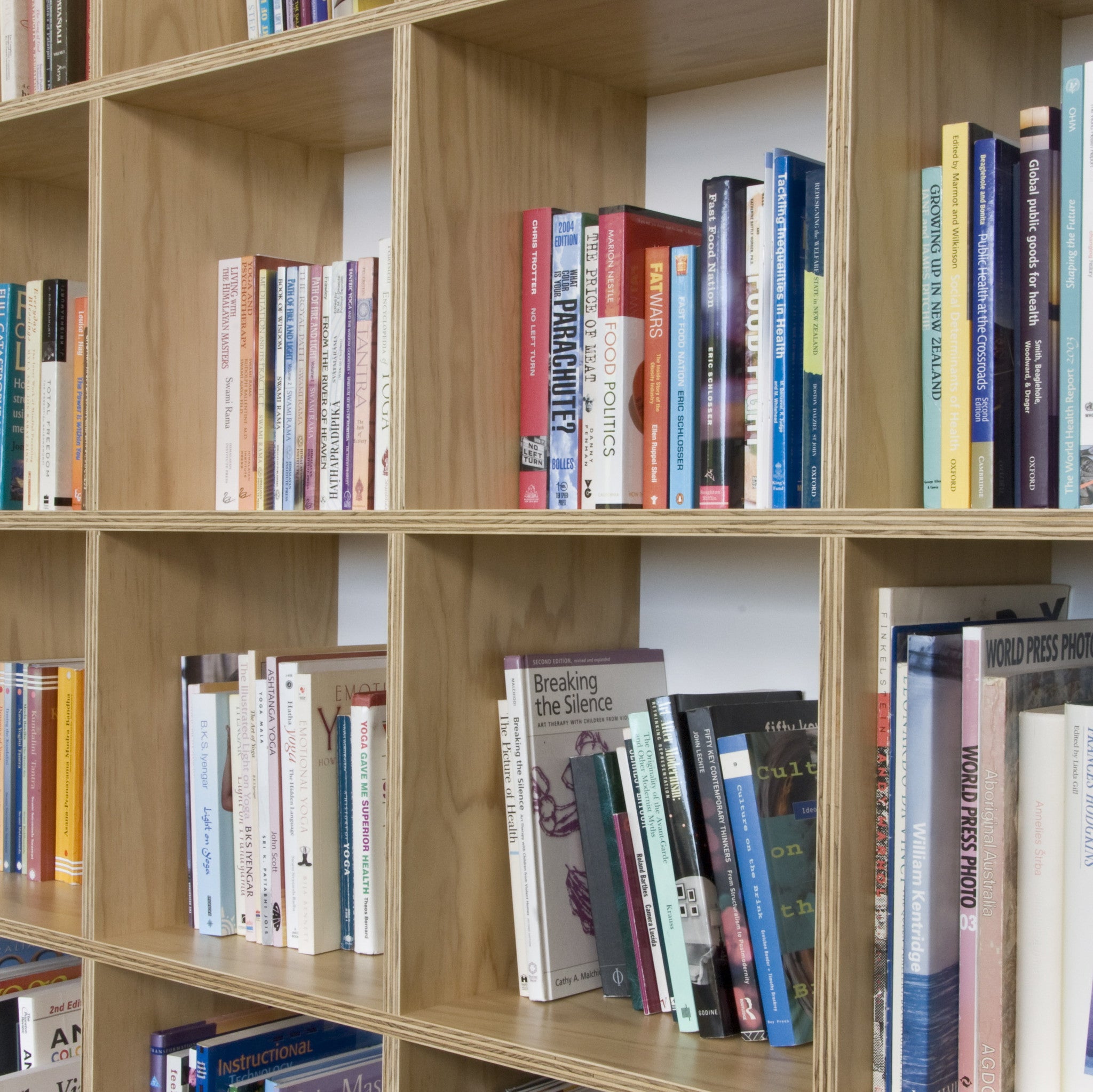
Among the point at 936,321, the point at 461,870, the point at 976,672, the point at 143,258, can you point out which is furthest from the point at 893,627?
the point at 143,258

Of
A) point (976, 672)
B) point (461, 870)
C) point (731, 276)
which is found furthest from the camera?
point (461, 870)

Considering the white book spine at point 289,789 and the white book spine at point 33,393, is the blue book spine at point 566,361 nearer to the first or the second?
the white book spine at point 289,789

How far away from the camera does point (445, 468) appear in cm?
131

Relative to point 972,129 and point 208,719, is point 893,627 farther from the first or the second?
point 208,719

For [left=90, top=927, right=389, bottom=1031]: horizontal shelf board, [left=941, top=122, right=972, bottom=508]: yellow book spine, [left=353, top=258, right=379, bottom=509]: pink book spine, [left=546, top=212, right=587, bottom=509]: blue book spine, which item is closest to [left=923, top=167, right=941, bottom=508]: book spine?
[left=941, top=122, right=972, bottom=508]: yellow book spine

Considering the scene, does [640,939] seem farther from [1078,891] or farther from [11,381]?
[11,381]

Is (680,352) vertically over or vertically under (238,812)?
over

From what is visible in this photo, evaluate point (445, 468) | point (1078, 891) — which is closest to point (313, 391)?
point (445, 468)

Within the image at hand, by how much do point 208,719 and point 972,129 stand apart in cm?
103

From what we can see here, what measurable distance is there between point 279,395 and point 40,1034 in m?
0.81

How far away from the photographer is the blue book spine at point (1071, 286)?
0.97 metres

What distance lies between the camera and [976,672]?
0.99m

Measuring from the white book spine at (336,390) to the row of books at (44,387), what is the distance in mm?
414

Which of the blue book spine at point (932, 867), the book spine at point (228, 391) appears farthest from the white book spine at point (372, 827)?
the blue book spine at point (932, 867)
